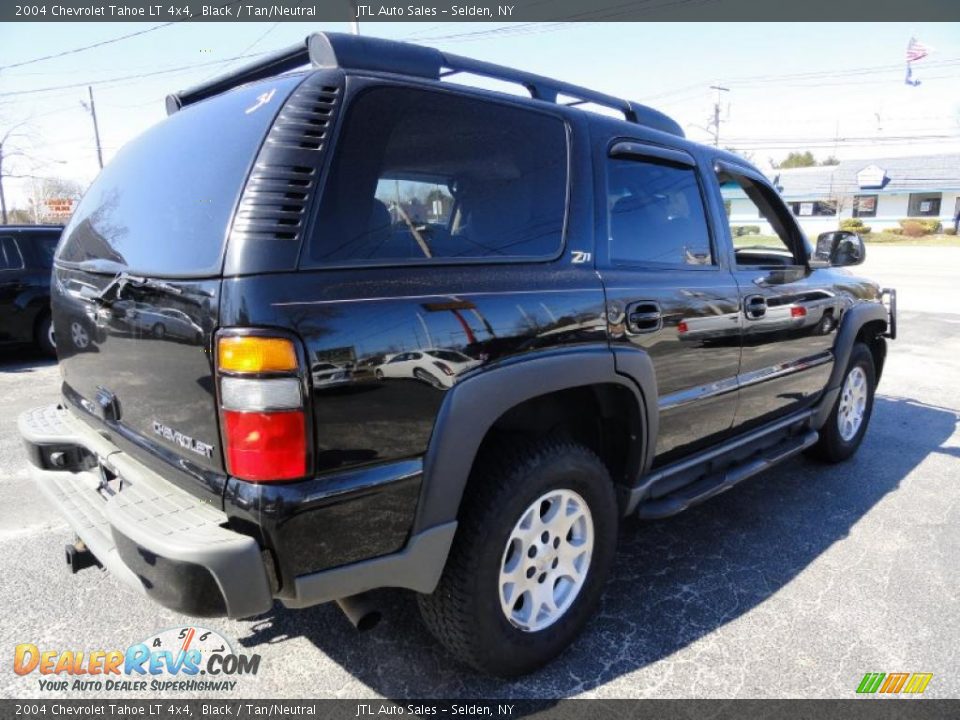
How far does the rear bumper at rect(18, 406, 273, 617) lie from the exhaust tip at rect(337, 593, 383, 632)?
33 cm

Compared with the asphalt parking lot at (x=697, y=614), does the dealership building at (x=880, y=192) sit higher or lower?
higher

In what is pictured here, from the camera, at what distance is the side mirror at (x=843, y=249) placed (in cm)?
382

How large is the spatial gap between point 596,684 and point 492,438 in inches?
38.5

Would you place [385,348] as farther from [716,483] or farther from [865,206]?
[865,206]

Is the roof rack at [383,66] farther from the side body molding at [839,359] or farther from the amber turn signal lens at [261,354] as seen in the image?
the side body molding at [839,359]

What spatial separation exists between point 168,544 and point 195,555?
0.10 metres

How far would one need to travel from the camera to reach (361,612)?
6.45ft

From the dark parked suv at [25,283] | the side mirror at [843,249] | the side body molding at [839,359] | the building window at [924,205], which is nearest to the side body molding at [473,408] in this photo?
the side mirror at [843,249]

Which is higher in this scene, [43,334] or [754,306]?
[754,306]

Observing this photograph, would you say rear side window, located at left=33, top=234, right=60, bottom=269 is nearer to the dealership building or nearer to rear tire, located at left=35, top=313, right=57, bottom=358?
rear tire, located at left=35, top=313, right=57, bottom=358

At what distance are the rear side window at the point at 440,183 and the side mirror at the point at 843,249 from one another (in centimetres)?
236

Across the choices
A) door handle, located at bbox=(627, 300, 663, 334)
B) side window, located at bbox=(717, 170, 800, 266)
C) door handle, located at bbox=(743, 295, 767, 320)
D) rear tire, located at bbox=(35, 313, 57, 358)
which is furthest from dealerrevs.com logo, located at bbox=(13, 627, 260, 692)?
rear tire, located at bbox=(35, 313, 57, 358)

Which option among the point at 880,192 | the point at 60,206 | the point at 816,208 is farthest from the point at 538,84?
the point at 816,208

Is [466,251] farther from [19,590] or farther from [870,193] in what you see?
[870,193]
